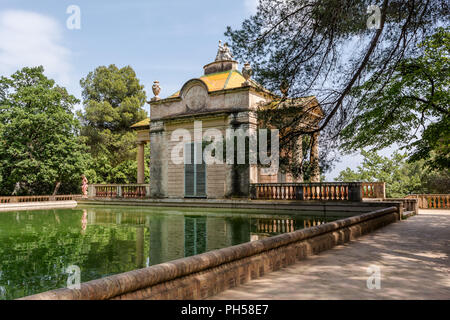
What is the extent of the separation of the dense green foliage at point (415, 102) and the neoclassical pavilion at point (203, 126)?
21.7 feet

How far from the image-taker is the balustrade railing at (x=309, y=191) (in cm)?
1622

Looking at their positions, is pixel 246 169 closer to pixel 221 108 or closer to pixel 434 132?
pixel 221 108

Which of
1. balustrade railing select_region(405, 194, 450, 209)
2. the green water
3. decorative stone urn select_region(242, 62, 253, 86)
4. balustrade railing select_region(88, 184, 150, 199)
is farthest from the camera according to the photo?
balustrade railing select_region(88, 184, 150, 199)

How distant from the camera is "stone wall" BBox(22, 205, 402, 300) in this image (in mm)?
3354

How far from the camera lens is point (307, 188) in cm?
1811

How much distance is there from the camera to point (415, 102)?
1325cm

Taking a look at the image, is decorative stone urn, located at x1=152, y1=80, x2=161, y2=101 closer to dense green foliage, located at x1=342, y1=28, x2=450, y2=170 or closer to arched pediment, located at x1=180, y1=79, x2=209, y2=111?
arched pediment, located at x1=180, y1=79, x2=209, y2=111

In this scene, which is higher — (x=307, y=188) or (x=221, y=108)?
(x=221, y=108)

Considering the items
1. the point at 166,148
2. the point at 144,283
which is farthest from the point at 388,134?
the point at 144,283

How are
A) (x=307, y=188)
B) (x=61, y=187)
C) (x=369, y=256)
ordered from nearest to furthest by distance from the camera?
(x=369, y=256), (x=307, y=188), (x=61, y=187)

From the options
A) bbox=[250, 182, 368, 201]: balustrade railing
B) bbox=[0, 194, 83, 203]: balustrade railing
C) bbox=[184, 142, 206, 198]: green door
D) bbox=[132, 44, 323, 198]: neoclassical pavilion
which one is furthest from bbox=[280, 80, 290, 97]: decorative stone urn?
bbox=[0, 194, 83, 203]: balustrade railing

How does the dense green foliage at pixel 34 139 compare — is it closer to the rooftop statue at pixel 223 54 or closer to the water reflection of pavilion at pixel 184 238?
the rooftop statue at pixel 223 54

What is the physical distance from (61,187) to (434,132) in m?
31.5

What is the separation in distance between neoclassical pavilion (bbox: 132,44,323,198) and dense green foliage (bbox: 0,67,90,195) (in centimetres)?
684
